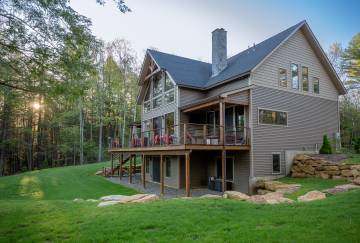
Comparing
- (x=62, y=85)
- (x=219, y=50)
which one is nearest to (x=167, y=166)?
(x=219, y=50)

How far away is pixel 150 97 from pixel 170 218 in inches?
609

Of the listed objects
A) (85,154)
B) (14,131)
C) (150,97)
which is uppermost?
(150,97)

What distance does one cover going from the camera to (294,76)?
16219 mm

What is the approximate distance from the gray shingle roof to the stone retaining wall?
19.0ft

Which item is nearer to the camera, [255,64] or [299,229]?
[299,229]

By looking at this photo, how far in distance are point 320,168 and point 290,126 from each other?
10.1 ft

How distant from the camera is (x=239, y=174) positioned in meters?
14.2

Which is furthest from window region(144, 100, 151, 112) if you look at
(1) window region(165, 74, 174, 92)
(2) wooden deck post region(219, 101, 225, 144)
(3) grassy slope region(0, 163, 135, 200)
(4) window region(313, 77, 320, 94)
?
(4) window region(313, 77, 320, 94)

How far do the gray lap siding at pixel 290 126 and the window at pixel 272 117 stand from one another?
9.1 inches

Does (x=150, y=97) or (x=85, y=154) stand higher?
(x=150, y=97)

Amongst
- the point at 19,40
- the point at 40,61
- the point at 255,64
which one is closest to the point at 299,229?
the point at 40,61

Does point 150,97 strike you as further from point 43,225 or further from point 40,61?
point 43,225

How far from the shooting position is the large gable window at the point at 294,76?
16.1 m

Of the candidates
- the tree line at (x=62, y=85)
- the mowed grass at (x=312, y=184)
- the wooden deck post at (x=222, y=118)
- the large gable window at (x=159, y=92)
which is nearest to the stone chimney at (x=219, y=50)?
the large gable window at (x=159, y=92)
